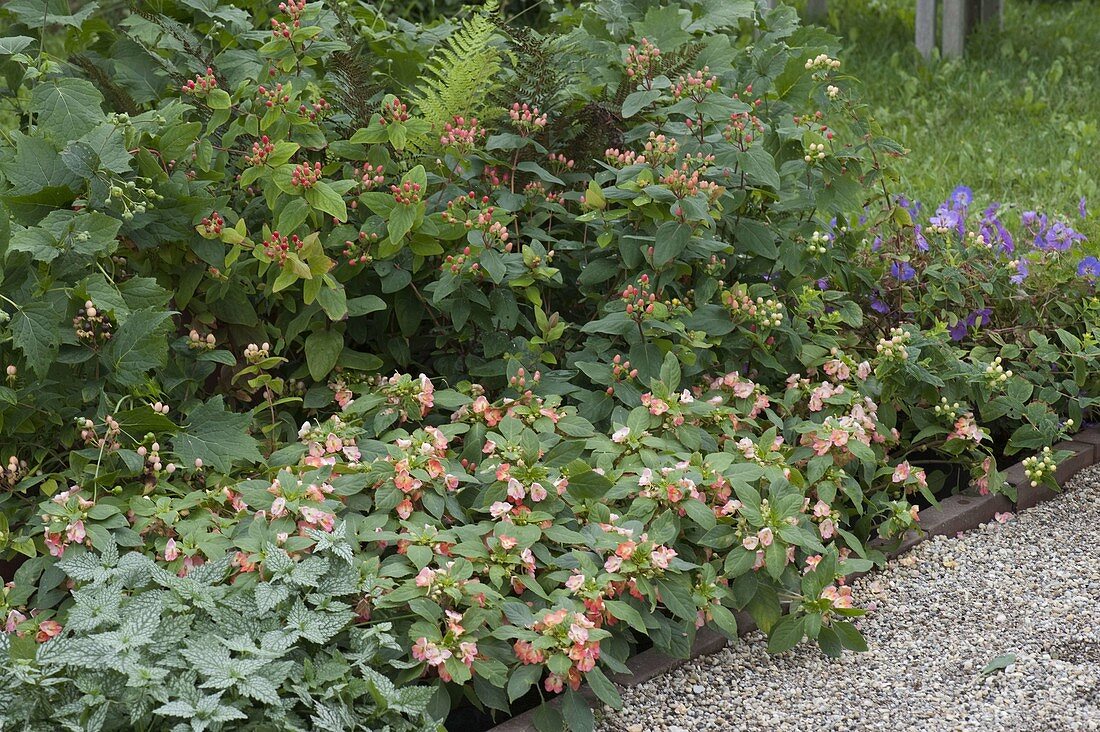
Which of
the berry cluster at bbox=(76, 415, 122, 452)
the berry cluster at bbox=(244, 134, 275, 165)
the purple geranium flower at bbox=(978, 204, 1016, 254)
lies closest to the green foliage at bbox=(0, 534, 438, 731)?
the berry cluster at bbox=(76, 415, 122, 452)

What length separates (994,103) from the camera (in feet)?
21.0

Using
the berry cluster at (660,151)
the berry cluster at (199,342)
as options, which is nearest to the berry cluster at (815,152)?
the berry cluster at (660,151)

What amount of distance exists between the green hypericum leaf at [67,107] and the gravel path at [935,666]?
63.1 inches

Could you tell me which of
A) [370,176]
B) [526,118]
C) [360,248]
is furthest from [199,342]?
[526,118]

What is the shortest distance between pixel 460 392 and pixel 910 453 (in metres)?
1.24

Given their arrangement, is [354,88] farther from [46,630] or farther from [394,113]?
[46,630]

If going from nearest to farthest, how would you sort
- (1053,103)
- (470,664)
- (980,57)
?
(470,664) < (1053,103) < (980,57)

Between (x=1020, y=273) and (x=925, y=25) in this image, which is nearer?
(x=1020, y=273)

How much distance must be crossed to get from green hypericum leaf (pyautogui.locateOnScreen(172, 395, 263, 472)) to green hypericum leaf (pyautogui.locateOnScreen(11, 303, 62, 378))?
1.07 feet

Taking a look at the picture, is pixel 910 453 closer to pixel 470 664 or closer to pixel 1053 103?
pixel 470 664

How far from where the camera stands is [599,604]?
2160 mm

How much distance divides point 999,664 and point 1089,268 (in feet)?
4.66

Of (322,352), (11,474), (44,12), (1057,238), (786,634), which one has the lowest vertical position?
(786,634)

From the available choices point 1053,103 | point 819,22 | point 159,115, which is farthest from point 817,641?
point 819,22
